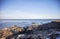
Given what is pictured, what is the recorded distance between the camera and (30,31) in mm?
1284

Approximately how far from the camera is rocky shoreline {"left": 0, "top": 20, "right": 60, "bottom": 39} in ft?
4.16

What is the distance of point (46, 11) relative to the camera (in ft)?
4.36

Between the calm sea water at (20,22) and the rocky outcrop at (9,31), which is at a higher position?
the calm sea water at (20,22)

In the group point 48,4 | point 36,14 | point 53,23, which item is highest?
point 48,4

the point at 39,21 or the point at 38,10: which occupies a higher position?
the point at 38,10

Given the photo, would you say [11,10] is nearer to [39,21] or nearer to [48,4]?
[39,21]

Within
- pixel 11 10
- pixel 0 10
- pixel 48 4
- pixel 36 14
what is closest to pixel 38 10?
pixel 36 14

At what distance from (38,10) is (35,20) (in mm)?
156

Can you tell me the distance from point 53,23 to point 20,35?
504 mm

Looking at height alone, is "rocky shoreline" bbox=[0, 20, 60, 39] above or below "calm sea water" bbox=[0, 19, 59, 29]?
below

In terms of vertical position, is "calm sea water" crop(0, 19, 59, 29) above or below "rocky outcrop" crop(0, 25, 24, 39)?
above

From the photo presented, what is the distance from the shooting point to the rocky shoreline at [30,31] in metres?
1.27

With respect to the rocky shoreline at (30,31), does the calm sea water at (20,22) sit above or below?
above

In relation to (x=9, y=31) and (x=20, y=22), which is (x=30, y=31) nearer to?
(x=20, y=22)
